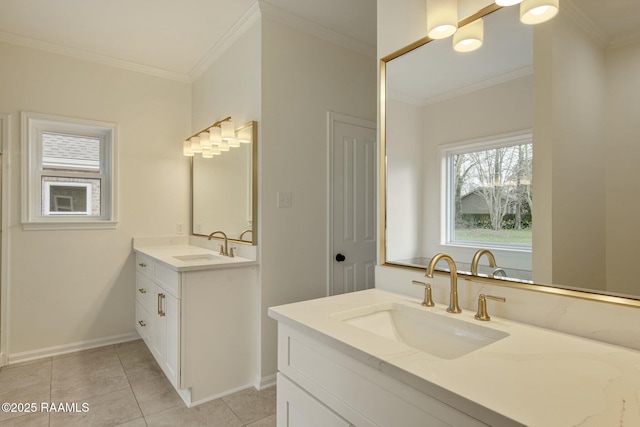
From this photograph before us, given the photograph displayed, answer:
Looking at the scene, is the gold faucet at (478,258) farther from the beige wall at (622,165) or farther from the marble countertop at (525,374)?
the beige wall at (622,165)

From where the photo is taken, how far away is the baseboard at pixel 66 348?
2.73m

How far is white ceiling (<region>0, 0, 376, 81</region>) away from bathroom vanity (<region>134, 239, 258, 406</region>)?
5.76 feet

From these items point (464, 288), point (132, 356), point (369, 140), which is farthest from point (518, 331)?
point (132, 356)

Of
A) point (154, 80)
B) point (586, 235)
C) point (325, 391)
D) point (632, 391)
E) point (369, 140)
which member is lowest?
point (325, 391)

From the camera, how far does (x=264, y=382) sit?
2.34 meters

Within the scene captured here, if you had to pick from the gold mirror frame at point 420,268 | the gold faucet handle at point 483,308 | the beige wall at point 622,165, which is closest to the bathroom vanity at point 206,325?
the gold mirror frame at point 420,268

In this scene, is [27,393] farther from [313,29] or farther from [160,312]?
[313,29]

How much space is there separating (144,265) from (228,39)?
2004mm

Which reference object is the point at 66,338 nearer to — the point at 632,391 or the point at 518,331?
the point at 518,331

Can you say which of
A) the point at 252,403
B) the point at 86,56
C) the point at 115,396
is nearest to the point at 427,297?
the point at 252,403

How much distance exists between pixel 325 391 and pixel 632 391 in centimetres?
72

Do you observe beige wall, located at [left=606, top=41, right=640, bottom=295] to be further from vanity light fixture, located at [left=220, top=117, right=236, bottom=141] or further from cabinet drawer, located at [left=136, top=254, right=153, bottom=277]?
cabinet drawer, located at [left=136, top=254, right=153, bottom=277]

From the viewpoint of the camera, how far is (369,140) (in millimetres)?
2918

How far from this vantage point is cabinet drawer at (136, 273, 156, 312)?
105 inches
